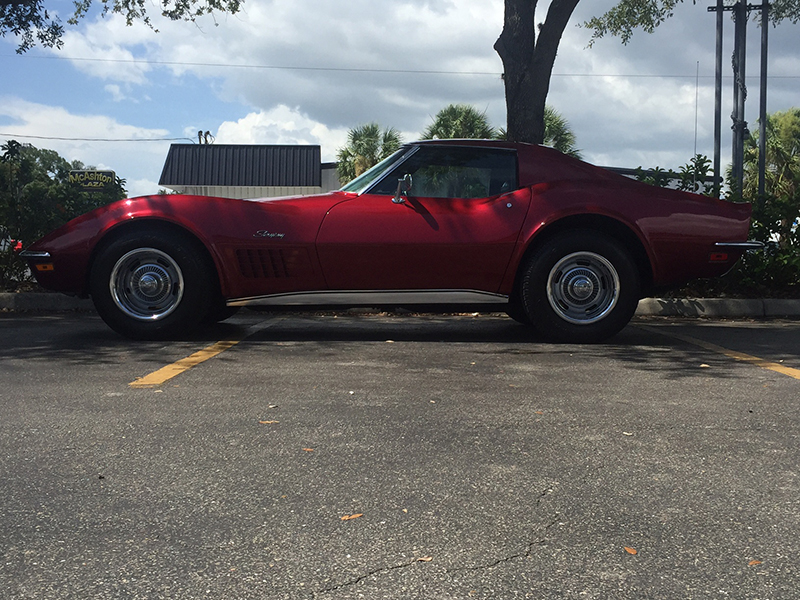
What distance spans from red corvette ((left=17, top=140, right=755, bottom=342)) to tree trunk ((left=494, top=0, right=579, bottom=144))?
3695mm

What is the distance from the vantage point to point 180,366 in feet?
16.5

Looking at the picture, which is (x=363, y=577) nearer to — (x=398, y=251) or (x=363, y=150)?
(x=398, y=251)

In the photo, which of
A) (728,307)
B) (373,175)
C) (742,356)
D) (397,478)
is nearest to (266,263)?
(373,175)

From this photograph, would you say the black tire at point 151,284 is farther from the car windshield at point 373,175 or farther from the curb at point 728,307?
the curb at point 728,307

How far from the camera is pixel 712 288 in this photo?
342 inches

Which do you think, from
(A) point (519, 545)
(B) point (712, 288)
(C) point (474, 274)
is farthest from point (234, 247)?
(B) point (712, 288)

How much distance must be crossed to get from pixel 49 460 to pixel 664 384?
3077 millimetres

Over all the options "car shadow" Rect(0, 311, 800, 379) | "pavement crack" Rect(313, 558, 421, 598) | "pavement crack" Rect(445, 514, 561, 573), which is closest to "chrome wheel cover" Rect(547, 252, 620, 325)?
"car shadow" Rect(0, 311, 800, 379)

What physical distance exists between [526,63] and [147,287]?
5473 mm

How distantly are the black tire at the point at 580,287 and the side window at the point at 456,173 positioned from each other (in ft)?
2.12

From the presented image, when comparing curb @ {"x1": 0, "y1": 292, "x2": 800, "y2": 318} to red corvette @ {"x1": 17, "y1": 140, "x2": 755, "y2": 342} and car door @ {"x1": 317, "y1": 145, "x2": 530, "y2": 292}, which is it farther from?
car door @ {"x1": 317, "y1": 145, "x2": 530, "y2": 292}

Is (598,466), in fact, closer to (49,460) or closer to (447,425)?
(447,425)

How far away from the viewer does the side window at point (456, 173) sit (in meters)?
6.27

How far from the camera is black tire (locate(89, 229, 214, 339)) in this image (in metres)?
6.03
